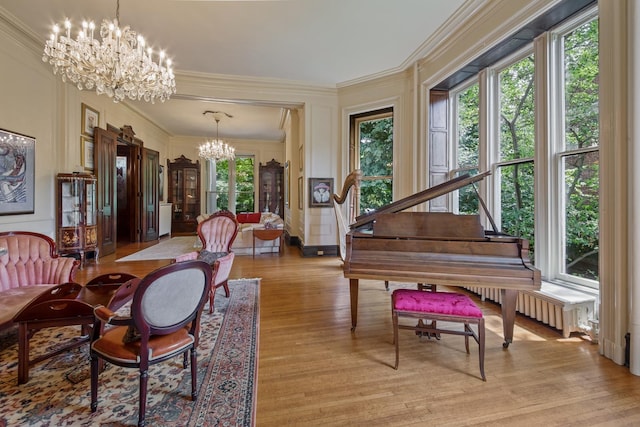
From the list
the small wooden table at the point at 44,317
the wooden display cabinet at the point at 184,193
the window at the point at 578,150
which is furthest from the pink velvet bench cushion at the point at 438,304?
the wooden display cabinet at the point at 184,193

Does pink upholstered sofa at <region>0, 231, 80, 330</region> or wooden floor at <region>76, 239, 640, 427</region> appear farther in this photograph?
pink upholstered sofa at <region>0, 231, 80, 330</region>

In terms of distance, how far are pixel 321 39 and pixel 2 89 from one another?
4433 mm

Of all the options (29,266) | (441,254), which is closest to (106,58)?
(29,266)

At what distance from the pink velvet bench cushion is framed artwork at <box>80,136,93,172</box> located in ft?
20.6

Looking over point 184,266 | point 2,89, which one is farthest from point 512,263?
point 2,89

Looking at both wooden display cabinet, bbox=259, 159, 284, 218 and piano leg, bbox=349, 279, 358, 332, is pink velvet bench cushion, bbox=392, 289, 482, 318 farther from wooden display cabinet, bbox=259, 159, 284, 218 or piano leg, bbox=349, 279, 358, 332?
wooden display cabinet, bbox=259, 159, 284, 218

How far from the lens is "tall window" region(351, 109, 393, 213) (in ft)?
18.7

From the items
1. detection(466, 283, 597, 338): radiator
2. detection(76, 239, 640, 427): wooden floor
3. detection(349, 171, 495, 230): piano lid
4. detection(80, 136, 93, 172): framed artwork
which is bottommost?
detection(76, 239, 640, 427): wooden floor

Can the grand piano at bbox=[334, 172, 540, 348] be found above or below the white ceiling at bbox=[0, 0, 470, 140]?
below

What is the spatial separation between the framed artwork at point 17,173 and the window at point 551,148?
6480mm

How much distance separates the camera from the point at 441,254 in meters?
2.32

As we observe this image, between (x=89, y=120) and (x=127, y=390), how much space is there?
5.75 metres

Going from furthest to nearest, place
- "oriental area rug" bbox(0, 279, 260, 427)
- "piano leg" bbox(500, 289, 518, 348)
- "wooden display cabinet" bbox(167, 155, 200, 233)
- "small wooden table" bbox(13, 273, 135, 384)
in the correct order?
1. "wooden display cabinet" bbox(167, 155, 200, 233)
2. "piano leg" bbox(500, 289, 518, 348)
3. "small wooden table" bbox(13, 273, 135, 384)
4. "oriental area rug" bbox(0, 279, 260, 427)

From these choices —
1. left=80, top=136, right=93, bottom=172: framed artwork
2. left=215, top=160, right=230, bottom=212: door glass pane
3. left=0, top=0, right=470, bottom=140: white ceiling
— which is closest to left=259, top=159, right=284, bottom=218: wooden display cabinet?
left=215, top=160, right=230, bottom=212: door glass pane
